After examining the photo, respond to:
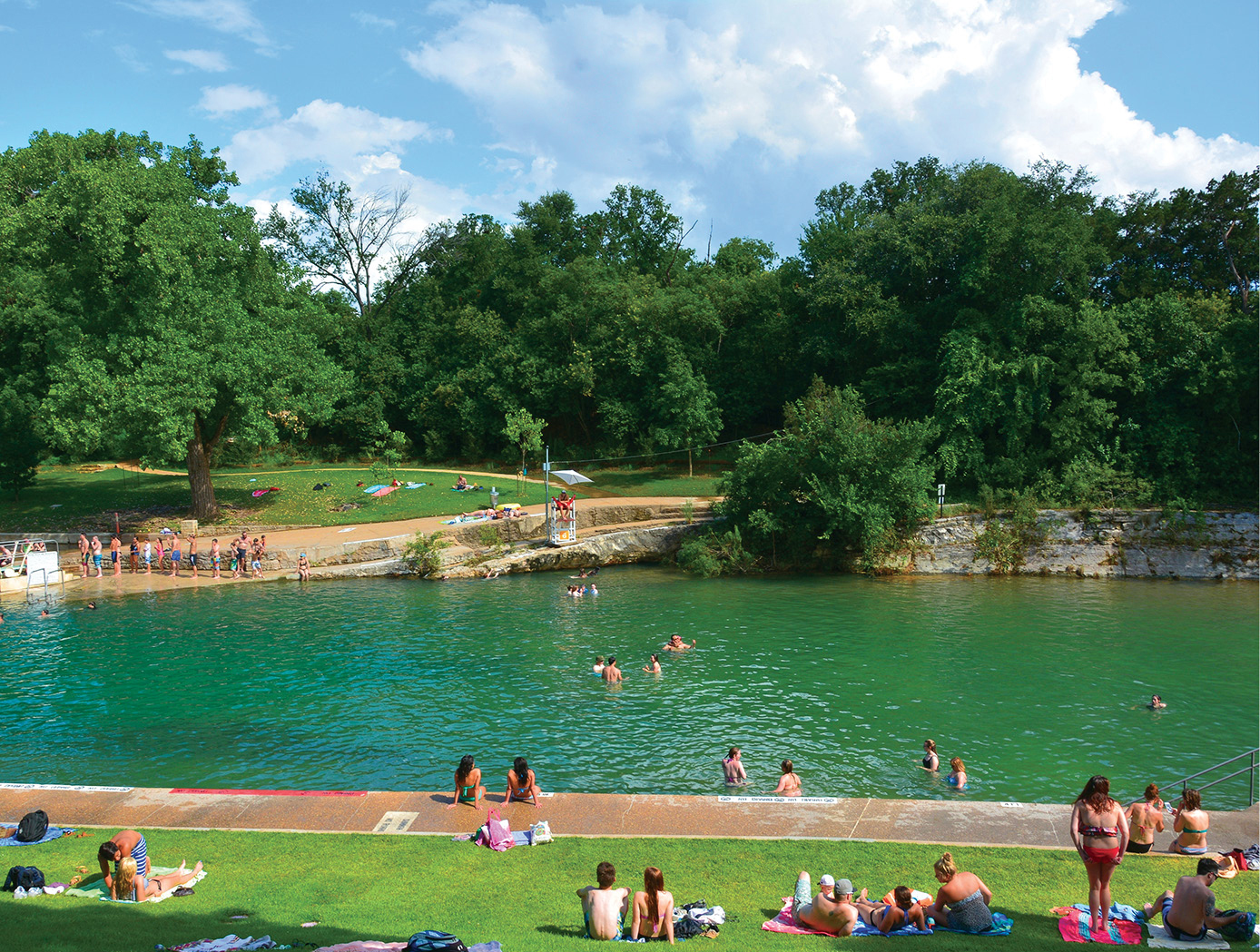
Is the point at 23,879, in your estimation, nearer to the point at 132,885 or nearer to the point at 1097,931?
the point at 132,885

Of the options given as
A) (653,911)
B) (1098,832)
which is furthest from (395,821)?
(1098,832)

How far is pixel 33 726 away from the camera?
19.1 meters

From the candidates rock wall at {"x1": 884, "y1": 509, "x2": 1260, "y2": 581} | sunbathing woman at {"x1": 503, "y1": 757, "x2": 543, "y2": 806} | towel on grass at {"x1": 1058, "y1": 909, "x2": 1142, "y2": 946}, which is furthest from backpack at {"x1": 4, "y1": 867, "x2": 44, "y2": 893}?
rock wall at {"x1": 884, "y1": 509, "x2": 1260, "y2": 581}

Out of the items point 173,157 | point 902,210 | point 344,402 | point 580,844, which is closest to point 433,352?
point 344,402

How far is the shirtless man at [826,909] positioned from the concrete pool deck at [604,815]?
2.51m

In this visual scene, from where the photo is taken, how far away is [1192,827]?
458 inches

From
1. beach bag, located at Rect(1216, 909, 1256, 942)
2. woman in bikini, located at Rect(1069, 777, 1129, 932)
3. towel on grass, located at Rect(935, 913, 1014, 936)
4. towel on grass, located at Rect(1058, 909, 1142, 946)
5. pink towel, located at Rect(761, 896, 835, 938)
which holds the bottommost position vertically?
pink towel, located at Rect(761, 896, 835, 938)

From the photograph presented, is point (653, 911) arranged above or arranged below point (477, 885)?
above

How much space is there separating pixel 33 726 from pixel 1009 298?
40.8 m

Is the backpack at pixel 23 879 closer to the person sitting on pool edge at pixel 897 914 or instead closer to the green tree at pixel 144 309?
the person sitting on pool edge at pixel 897 914

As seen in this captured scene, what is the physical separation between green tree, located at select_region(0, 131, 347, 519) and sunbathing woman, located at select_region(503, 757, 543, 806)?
28.8m

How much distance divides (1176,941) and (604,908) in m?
5.83

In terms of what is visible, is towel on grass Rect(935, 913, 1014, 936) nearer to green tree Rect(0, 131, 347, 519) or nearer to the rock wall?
the rock wall

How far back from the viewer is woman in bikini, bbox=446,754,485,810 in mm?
14133
